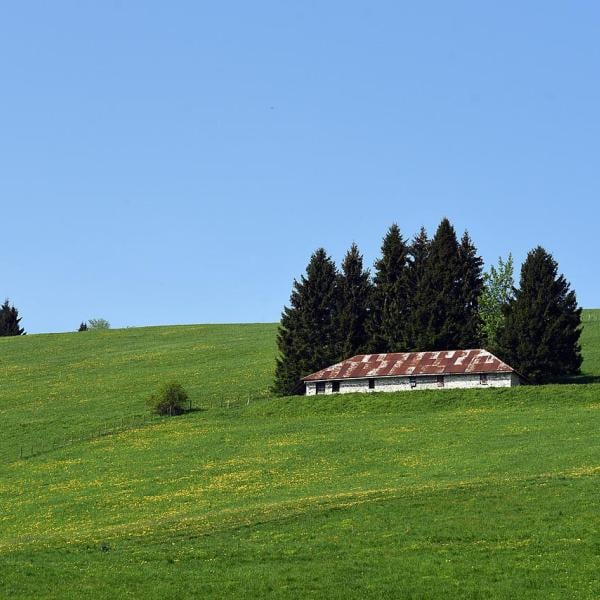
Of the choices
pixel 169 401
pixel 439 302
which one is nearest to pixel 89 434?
pixel 169 401

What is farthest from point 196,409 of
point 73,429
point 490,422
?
point 490,422

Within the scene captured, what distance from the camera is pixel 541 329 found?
95.6 meters

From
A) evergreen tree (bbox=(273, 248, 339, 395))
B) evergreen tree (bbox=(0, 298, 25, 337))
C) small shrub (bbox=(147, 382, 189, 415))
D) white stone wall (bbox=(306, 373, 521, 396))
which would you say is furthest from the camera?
evergreen tree (bbox=(0, 298, 25, 337))

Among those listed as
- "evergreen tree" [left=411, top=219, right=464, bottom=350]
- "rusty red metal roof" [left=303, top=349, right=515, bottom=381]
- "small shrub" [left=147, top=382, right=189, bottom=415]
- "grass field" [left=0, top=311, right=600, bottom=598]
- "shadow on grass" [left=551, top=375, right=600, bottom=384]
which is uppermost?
"evergreen tree" [left=411, top=219, right=464, bottom=350]

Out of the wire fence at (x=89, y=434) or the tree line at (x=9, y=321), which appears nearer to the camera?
the wire fence at (x=89, y=434)

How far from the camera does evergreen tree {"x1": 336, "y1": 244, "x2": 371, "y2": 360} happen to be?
105500 mm

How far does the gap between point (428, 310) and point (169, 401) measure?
27069 millimetres

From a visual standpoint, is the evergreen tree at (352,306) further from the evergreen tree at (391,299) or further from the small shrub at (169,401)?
the small shrub at (169,401)

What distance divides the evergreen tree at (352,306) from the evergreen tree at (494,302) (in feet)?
35.6

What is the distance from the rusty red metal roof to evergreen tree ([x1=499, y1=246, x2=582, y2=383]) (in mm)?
3394

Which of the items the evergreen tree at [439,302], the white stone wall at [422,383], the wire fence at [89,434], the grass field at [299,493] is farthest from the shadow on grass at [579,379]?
the wire fence at [89,434]

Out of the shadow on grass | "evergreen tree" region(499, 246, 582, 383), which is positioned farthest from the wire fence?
the shadow on grass

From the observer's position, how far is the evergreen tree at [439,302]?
103125mm

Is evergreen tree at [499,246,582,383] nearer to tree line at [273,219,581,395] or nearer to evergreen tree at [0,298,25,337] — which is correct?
tree line at [273,219,581,395]
